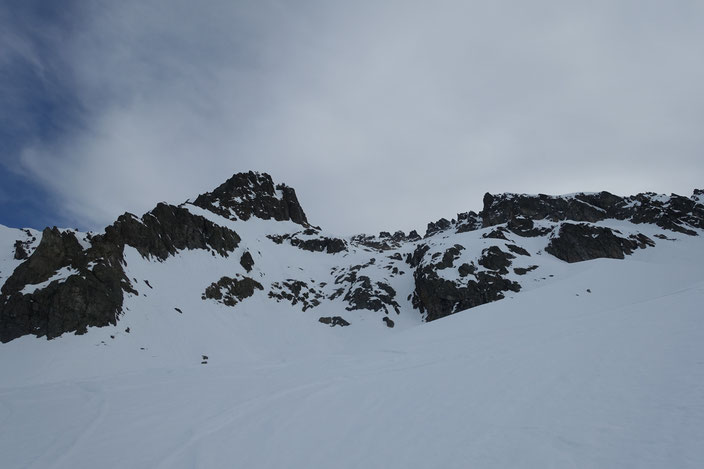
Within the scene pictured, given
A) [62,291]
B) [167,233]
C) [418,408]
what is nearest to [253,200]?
[167,233]

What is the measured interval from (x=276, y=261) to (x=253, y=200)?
31778 mm

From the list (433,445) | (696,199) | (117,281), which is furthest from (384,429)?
(696,199)

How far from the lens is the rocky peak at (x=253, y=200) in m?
82.8

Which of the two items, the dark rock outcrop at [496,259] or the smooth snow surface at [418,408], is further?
the dark rock outcrop at [496,259]

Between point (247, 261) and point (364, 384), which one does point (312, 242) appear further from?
point (364, 384)

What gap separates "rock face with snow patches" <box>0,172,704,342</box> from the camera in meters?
31.5

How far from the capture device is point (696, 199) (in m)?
100

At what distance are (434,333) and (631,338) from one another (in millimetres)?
12075

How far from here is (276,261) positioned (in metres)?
67.5

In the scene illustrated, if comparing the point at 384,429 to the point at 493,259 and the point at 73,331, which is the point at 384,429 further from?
the point at 493,259

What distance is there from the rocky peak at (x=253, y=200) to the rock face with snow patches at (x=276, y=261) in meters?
0.41

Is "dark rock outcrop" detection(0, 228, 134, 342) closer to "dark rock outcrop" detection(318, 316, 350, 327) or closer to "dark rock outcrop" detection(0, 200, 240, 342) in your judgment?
"dark rock outcrop" detection(0, 200, 240, 342)

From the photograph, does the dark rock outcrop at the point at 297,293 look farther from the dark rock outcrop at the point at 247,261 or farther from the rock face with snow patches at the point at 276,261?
the dark rock outcrop at the point at 247,261

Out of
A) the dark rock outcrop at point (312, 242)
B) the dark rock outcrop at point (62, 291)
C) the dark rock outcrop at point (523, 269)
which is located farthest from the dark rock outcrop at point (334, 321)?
the dark rock outcrop at point (523, 269)
